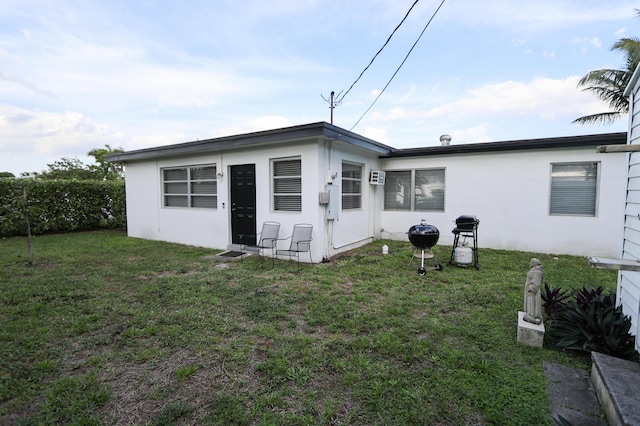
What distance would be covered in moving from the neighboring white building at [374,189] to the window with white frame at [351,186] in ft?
0.09

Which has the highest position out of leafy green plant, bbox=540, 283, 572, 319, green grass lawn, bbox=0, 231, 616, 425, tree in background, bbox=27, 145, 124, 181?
tree in background, bbox=27, 145, 124, 181

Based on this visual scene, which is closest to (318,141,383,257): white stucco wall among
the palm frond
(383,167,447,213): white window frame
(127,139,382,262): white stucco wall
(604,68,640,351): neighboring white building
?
(127,139,382,262): white stucco wall

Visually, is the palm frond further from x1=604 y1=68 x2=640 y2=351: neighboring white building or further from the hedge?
the hedge

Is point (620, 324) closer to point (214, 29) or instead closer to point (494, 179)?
point (494, 179)

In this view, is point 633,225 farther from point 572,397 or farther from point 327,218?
point 327,218

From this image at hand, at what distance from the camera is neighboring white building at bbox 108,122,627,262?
6.11m

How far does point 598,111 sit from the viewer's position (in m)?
16.1

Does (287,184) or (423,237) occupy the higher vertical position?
(287,184)

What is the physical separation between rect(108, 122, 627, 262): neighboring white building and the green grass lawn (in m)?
1.65

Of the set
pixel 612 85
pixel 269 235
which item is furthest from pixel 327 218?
pixel 612 85

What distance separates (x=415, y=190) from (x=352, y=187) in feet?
6.49

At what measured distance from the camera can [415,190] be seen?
8172 millimetres

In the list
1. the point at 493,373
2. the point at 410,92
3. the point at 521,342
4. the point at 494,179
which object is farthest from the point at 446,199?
the point at 493,373

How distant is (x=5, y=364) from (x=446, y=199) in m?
8.10
